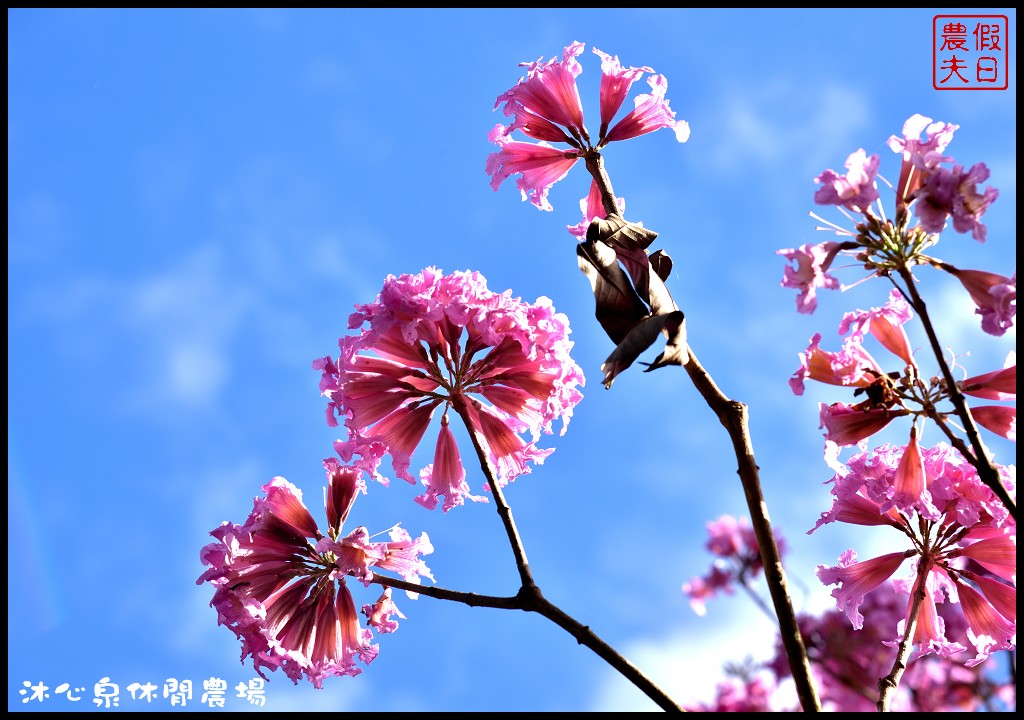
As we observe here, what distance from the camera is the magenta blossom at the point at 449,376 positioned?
6.13 feet

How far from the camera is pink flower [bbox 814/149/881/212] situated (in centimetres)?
142

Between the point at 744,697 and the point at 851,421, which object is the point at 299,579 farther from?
the point at 744,697

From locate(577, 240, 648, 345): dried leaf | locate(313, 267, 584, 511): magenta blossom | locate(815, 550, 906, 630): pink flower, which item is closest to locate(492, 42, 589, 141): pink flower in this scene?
locate(313, 267, 584, 511): magenta blossom

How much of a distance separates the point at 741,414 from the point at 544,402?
1.82ft

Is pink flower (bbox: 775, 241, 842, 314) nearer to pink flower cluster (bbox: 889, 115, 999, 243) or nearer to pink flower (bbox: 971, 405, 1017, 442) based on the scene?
pink flower cluster (bbox: 889, 115, 999, 243)

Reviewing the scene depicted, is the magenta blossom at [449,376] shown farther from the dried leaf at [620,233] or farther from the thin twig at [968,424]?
the thin twig at [968,424]

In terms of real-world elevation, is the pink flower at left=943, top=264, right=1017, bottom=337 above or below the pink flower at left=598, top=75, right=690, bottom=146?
below

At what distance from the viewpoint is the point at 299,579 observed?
2.00m

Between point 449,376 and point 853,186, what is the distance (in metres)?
0.95

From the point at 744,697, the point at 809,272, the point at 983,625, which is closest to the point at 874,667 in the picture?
the point at 744,697

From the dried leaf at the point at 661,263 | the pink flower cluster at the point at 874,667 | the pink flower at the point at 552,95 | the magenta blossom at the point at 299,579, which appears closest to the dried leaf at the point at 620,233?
the dried leaf at the point at 661,263

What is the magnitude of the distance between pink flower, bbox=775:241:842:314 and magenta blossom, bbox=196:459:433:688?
0.97 m

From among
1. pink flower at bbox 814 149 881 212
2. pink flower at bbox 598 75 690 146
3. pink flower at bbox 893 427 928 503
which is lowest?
pink flower at bbox 893 427 928 503

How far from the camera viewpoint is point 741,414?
1560 mm
